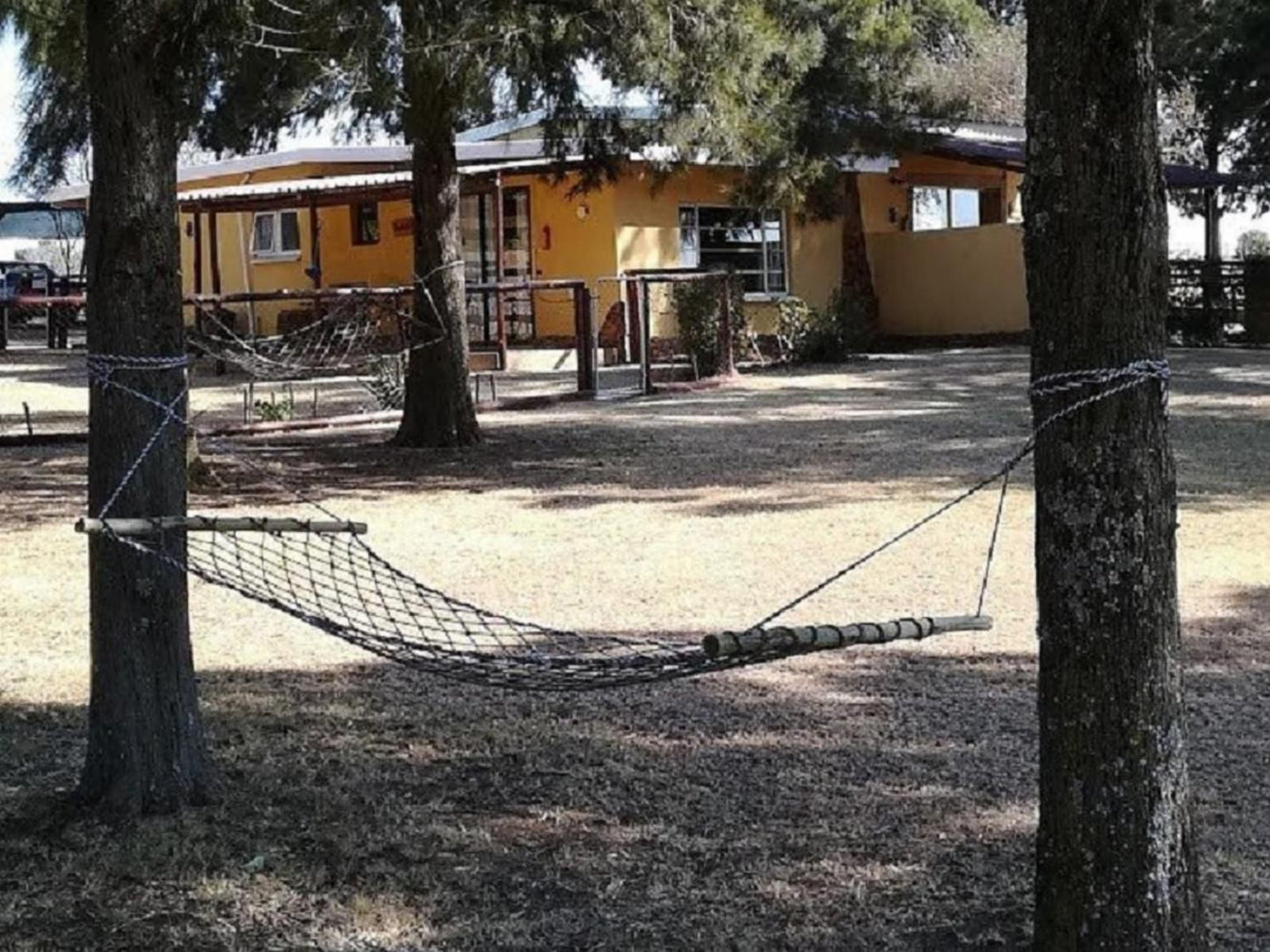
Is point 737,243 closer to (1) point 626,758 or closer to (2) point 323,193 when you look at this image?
(2) point 323,193

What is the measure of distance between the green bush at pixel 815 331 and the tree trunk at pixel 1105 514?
17.0 metres

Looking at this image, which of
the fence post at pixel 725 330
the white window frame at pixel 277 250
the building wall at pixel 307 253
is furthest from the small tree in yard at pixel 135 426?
the white window frame at pixel 277 250

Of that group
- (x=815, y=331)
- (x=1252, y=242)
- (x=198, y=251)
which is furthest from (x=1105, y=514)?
(x=1252, y=242)

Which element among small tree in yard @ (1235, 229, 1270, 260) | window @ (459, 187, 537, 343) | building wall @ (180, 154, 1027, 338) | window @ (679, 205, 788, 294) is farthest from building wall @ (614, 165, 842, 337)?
small tree in yard @ (1235, 229, 1270, 260)

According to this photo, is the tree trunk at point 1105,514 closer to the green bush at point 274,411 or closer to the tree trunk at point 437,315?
→ the tree trunk at point 437,315

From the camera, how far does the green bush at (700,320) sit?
58.3 feet

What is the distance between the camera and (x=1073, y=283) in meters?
2.91

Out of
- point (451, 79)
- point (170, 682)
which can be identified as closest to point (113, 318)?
point (170, 682)

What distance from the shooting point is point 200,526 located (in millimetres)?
3949

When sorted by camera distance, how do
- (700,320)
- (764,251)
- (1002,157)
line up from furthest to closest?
(764,251) < (1002,157) < (700,320)

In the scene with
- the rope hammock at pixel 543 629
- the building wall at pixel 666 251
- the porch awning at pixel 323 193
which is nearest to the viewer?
the rope hammock at pixel 543 629

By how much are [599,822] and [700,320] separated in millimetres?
13850

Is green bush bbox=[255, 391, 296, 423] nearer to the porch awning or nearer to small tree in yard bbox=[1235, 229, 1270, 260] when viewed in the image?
the porch awning

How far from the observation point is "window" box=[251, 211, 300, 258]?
80.1 feet
